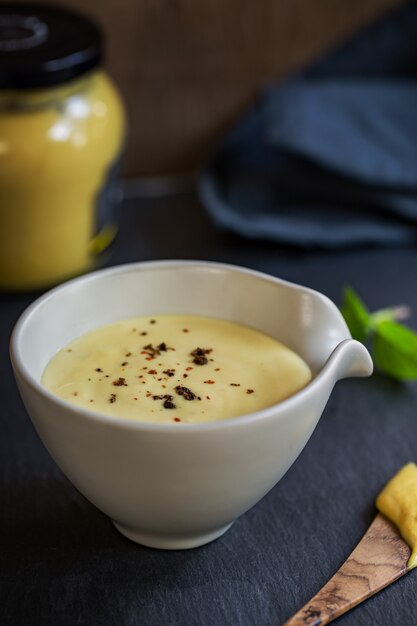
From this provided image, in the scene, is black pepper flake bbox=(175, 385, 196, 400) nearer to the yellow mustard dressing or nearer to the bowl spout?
the bowl spout

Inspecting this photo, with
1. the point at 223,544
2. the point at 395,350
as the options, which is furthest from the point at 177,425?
the point at 395,350

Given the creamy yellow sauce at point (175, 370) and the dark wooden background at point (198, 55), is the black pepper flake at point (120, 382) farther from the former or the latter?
the dark wooden background at point (198, 55)

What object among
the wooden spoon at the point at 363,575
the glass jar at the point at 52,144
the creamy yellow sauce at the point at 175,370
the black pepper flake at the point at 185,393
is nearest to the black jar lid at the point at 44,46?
the glass jar at the point at 52,144

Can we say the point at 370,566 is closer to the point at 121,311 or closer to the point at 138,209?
the point at 121,311

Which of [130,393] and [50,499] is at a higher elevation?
[130,393]

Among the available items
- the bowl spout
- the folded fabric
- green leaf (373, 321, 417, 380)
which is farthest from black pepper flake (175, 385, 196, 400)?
the folded fabric

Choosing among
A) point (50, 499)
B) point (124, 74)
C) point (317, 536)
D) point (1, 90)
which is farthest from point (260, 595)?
point (124, 74)
